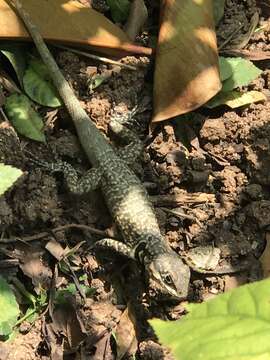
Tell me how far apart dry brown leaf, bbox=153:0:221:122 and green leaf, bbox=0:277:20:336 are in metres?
1.83

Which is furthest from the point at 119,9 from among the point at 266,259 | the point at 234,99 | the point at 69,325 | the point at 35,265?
the point at 69,325

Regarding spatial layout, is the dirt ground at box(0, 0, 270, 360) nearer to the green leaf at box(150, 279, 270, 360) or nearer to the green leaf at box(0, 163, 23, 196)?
the green leaf at box(0, 163, 23, 196)

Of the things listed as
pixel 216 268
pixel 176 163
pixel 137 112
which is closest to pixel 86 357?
pixel 216 268

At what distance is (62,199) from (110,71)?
117 centimetres

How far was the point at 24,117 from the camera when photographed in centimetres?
462

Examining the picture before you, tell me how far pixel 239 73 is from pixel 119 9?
1.17 m

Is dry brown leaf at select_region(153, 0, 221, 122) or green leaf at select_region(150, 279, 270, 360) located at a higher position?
green leaf at select_region(150, 279, 270, 360)

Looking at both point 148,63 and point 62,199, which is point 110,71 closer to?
point 148,63

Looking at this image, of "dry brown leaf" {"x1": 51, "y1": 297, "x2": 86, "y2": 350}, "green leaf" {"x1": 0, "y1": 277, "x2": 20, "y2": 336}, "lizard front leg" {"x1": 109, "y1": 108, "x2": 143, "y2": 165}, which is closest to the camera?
"green leaf" {"x1": 0, "y1": 277, "x2": 20, "y2": 336}

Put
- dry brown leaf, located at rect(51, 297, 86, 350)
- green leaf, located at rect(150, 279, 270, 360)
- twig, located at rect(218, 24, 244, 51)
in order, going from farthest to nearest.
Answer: twig, located at rect(218, 24, 244, 51)
dry brown leaf, located at rect(51, 297, 86, 350)
green leaf, located at rect(150, 279, 270, 360)

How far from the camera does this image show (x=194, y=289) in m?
4.58

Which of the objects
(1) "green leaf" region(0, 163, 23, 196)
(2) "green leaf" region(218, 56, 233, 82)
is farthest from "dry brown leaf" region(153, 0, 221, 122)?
(1) "green leaf" region(0, 163, 23, 196)

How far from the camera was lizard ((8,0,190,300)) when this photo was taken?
4551mm

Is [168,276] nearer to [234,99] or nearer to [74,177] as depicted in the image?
[74,177]
